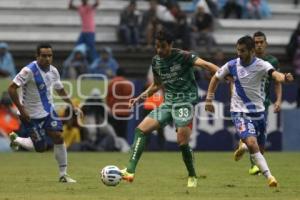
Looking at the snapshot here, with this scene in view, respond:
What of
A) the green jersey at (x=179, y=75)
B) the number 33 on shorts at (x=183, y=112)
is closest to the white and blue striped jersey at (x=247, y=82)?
the green jersey at (x=179, y=75)

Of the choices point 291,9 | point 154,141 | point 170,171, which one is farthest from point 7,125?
point 291,9

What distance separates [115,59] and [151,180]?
577 inches

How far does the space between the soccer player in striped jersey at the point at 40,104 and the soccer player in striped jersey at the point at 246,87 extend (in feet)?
8.37

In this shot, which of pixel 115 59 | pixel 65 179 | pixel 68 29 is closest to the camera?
pixel 65 179

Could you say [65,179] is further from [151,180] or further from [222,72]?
[222,72]

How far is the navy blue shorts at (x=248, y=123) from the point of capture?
46.1 ft

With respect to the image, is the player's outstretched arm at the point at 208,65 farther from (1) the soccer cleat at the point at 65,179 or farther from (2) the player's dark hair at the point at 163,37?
(1) the soccer cleat at the point at 65,179

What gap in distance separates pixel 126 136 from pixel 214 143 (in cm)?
239

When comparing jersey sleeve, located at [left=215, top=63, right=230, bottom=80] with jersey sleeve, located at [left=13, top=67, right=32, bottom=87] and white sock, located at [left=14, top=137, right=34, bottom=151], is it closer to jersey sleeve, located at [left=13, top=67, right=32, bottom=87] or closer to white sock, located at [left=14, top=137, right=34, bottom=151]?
jersey sleeve, located at [left=13, top=67, right=32, bottom=87]

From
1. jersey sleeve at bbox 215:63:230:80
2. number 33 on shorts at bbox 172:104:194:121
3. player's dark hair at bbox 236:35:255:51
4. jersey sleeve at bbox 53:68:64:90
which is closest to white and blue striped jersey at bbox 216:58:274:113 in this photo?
jersey sleeve at bbox 215:63:230:80

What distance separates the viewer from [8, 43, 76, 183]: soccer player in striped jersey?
15109 mm

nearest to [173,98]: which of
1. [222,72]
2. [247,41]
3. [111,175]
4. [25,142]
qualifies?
[222,72]

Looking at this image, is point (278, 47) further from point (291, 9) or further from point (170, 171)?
point (170, 171)

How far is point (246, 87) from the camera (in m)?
14.5
